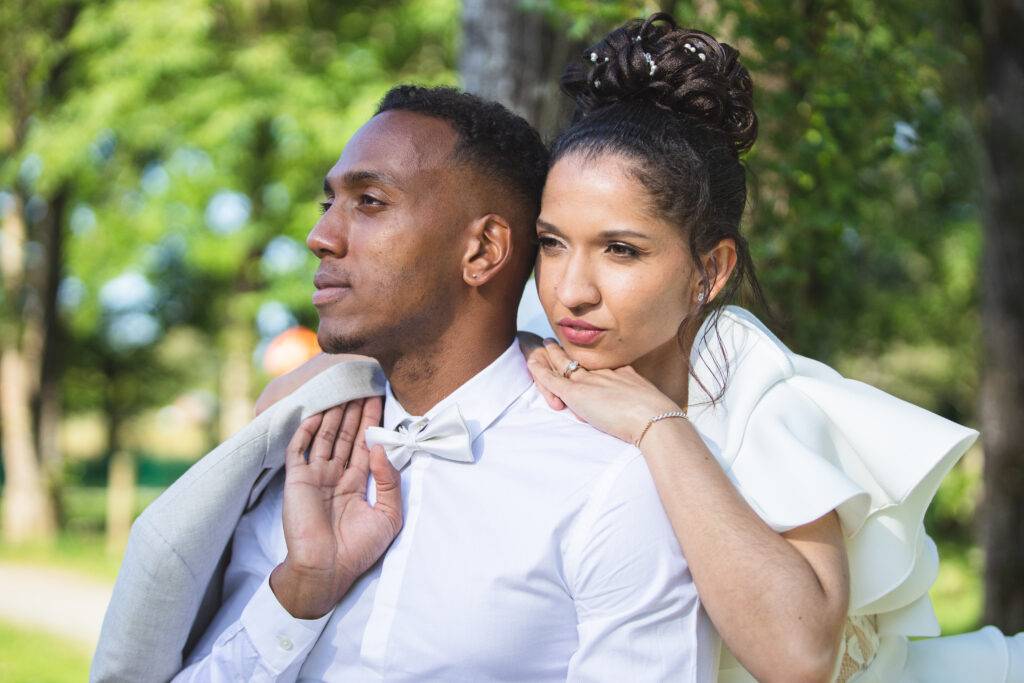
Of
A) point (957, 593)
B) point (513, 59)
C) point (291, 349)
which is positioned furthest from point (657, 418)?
point (957, 593)

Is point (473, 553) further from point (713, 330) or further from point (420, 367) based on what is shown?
point (713, 330)

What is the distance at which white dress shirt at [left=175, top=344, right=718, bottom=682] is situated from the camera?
7.13ft

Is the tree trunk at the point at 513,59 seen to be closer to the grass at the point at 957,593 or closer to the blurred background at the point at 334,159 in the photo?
the blurred background at the point at 334,159

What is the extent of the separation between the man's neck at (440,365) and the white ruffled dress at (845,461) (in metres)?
0.53

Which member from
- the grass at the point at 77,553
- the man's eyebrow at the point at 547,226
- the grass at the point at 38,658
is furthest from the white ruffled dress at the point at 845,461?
the grass at the point at 77,553

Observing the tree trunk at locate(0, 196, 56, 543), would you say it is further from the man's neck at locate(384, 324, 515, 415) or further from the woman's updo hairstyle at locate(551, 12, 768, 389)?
the woman's updo hairstyle at locate(551, 12, 768, 389)

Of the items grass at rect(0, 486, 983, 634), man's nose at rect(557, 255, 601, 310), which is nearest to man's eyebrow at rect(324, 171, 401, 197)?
man's nose at rect(557, 255, 601, 310)

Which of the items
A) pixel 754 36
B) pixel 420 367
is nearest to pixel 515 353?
pixel 420 367

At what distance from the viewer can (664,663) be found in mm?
2135

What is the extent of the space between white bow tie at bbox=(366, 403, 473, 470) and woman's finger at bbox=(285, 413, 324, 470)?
0.13m

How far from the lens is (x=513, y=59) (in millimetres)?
4355

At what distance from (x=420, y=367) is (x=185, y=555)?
0.71 metres

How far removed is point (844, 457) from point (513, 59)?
2.53 metres

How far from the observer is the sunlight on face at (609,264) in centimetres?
234
